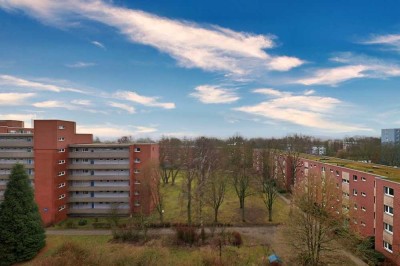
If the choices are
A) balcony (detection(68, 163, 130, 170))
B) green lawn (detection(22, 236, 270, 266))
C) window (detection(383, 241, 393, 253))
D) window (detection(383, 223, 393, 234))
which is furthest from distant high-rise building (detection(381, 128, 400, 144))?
balcony (detection(68, 163, 130, 170))

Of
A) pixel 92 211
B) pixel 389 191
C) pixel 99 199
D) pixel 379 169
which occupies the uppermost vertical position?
pixel 379 169

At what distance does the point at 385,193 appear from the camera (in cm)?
2589

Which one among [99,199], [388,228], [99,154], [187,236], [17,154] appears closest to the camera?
[388,228]

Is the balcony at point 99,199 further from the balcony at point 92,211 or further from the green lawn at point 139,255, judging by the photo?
the green lawn at point 139,255

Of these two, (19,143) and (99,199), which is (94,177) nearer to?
(99,199)

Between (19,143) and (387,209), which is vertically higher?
(19,143)

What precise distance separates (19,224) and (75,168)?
13.9 meters

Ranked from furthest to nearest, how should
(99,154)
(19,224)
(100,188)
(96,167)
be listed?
(99,154) → (96,167) → (100,188) → (19,224)

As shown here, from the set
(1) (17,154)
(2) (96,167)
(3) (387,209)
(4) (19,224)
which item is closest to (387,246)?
(3) (387,209)

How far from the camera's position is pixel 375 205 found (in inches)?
1094

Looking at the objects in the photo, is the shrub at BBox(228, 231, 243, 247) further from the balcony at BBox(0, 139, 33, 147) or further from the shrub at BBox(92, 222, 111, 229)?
the balcony at BBox(0, 139, 33, 147)

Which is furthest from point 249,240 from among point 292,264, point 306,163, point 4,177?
point 4,177

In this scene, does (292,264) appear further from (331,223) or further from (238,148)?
(238,148)

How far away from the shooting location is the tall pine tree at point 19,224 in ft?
87.9
